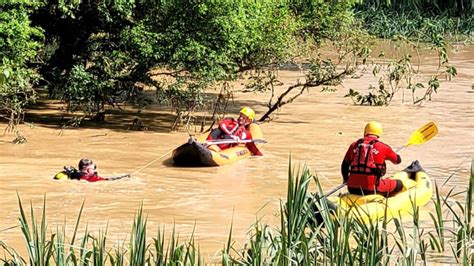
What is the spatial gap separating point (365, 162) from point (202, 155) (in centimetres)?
388

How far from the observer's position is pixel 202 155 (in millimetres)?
13000

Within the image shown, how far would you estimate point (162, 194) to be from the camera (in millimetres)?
11234

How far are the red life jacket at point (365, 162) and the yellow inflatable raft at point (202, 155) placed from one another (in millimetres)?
3661

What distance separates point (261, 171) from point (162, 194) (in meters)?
2.12

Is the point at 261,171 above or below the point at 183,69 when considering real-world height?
below

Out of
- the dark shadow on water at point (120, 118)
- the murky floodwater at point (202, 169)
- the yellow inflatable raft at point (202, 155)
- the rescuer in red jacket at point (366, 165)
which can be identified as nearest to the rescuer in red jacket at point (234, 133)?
the yellow inflatable raft at point (202, 155)

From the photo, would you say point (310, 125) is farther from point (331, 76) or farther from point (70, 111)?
point (70, 111)

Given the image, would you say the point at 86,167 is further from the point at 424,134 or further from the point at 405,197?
the point at 424,134

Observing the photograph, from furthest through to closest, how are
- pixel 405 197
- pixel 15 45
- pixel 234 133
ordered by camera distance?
pixel 15 45, pixel 234 133, pixel 405 197

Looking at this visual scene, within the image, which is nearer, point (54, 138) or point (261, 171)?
point (261, 171)

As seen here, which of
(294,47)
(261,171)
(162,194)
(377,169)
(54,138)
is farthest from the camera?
(294,47)

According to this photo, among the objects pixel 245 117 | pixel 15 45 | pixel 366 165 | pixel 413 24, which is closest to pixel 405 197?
pixel 366 165

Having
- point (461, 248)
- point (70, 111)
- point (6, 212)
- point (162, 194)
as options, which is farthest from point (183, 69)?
point (461, 248)

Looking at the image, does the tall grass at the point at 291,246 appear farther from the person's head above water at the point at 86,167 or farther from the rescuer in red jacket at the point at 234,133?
the rescuer in red jacket at the point at 234,133
